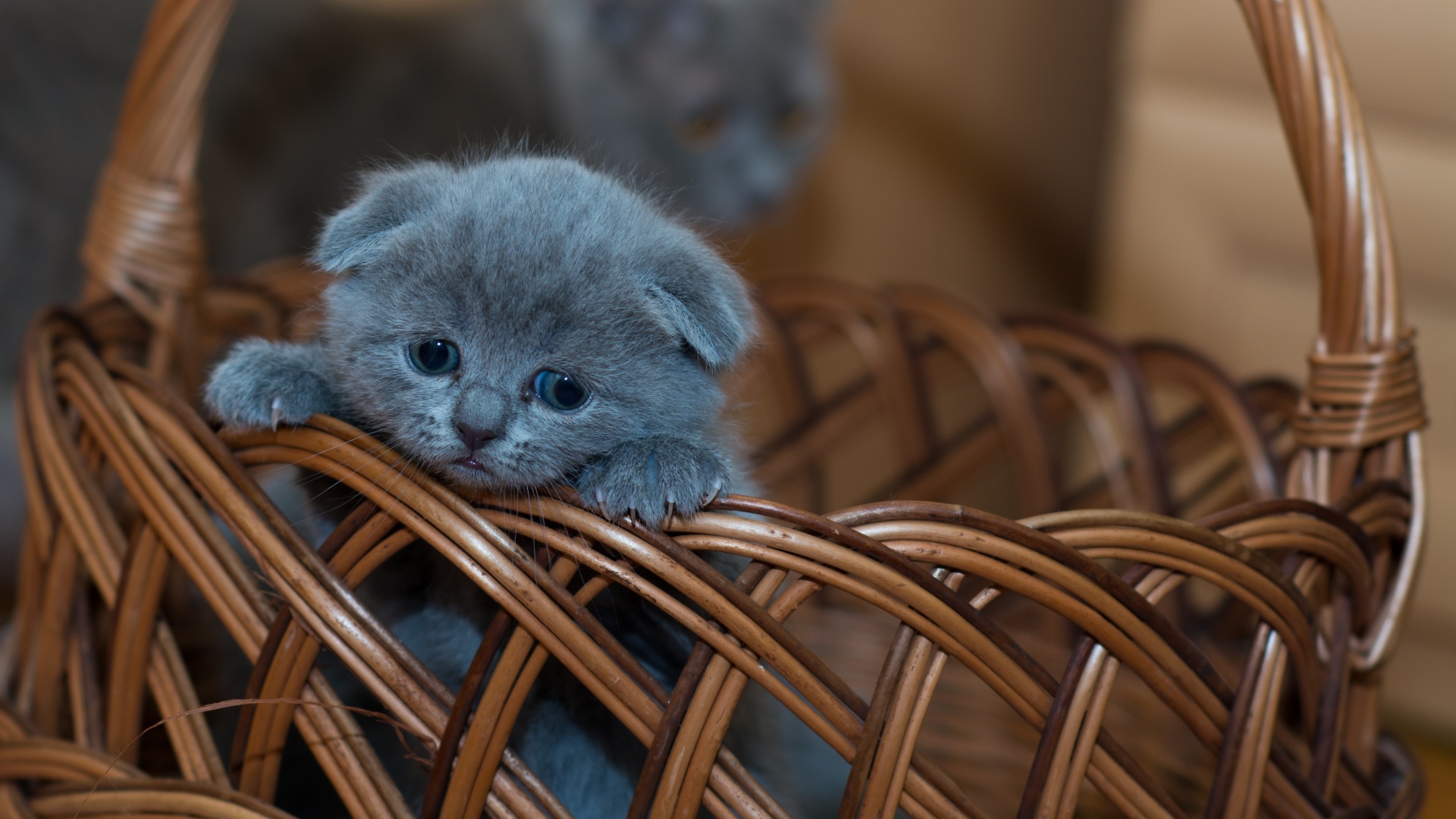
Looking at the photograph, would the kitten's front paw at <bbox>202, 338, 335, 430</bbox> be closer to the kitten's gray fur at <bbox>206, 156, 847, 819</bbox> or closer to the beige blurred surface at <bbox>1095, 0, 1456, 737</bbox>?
the kitten's gray fur at <bbox>206, 156, 847, 819</bbox>

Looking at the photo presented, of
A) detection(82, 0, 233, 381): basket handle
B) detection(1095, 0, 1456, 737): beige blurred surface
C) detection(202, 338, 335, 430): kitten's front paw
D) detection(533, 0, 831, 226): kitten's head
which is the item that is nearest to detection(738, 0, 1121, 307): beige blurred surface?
detection(533, 0, 831, 226): kitten's head

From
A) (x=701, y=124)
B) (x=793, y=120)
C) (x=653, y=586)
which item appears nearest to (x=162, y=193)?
(x=653, y=586)

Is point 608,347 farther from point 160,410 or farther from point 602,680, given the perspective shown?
point 160,410

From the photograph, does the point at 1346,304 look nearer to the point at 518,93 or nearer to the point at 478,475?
the point at 478,475

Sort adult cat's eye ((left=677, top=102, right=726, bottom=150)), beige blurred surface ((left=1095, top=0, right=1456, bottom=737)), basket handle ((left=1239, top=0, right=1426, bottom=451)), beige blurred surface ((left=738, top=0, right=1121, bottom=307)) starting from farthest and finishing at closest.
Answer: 1. beige blurred surface ((left=738, top=0, right=1121, bottom=307))
2. adult cat's eye ((left=677, top=102, right=726, bottom=150))
3. beige blurred surface ((left=1095, top=0, right=1456, bottom=737))
4. basket handle ((left=1239, top=0, right=1426, bottom=451))

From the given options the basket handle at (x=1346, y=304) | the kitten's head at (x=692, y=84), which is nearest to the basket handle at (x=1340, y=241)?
the basket handle at (x=1346, y=304)

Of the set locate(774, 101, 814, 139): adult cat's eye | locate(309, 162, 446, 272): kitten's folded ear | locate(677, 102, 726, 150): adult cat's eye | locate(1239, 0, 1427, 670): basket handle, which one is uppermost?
locate(774, 101, 814, 139): adult cat's eye

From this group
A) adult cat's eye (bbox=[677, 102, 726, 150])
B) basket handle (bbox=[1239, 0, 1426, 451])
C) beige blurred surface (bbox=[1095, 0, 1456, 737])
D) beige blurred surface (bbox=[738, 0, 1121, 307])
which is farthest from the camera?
beige blurred surface (bbox=[738, 0, 1121, 307])

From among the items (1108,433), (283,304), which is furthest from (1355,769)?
(283,304)
